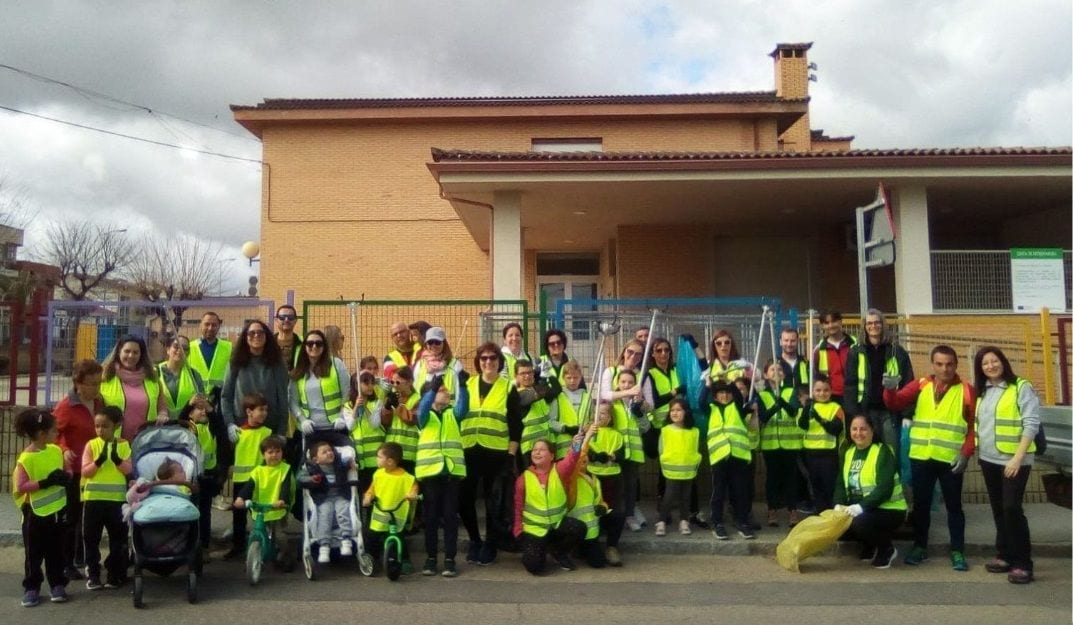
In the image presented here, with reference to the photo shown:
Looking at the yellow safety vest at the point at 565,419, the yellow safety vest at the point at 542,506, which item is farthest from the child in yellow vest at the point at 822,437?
the yellow safety vest at the point at 542,506

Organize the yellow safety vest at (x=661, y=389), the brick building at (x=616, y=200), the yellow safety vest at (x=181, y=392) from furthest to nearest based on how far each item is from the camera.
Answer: the brick building at (x=616, y=200)
the yellow safety vest at (x=661, y=389)
the yellow safety vest at (x=181, y=392)

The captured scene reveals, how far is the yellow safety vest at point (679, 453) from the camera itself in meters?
7.42

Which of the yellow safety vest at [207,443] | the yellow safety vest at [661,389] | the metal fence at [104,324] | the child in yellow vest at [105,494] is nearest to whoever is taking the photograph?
the child in yellow vest at [105,494]

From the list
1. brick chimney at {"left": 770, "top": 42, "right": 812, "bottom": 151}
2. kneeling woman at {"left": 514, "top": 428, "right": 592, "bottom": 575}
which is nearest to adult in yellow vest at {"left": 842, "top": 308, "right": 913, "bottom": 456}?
kneeling woman at {"left": 514, "top": 428, "right": 592, "bottom": 575}

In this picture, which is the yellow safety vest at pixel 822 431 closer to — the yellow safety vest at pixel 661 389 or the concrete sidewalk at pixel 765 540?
the concrete sidewalk at pixel 765 540

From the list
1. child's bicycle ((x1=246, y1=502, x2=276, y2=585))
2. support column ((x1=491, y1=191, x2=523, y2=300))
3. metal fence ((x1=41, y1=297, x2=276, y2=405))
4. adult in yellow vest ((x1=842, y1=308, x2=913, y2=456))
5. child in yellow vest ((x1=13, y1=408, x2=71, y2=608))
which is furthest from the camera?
support column ((x1=491, y1=191, x2=523, y2=300))

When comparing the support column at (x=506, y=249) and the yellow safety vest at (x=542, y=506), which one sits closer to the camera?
the yellow safety vest at (x=542, y=506)

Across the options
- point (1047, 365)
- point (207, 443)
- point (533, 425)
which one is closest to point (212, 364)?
point (207, 443)

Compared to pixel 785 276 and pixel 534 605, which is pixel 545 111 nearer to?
pixel 785 276

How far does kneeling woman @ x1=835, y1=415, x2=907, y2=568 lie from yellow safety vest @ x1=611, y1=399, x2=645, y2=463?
5.83 feet

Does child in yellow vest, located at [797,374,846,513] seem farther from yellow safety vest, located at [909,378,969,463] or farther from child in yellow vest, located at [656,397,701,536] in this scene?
child in yellow vest, located at [656,397,701,536]

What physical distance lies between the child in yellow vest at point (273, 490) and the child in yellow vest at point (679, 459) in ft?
10.7

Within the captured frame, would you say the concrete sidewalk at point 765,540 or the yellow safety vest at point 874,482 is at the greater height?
the yellow safety vest at point 874,482

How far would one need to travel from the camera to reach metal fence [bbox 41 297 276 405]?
31.2 ft
